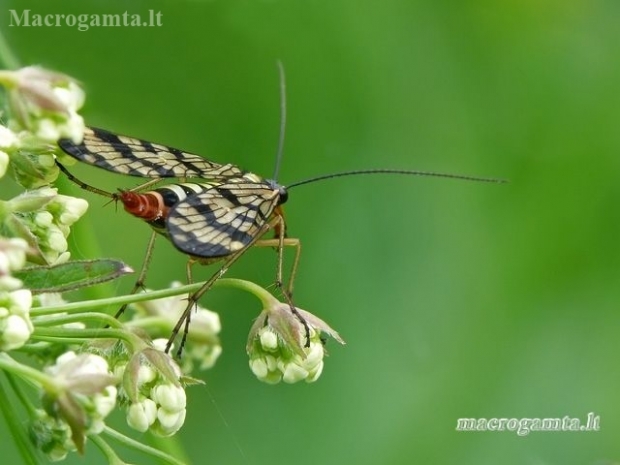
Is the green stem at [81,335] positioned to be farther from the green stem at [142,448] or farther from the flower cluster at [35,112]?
the flower cluster at [35,112]

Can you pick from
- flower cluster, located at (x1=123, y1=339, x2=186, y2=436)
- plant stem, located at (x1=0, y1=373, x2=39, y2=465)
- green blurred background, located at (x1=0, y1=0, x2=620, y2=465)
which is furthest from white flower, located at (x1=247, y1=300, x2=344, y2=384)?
green blurred background, located at (x1=0, y1=0, x2=620, y2=465)

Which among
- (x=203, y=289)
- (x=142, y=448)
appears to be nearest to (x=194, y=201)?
(x=203, y=289)

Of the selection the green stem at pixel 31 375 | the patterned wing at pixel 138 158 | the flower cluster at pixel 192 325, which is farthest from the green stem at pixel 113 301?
the flower cluster at pixel 192 325

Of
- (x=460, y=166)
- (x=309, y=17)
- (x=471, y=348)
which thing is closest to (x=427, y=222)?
(x=460, y=166)

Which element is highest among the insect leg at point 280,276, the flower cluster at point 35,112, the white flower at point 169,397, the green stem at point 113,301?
the flower cluster at point 35,112

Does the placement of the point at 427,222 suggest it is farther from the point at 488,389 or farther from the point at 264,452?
the point at 264,452
